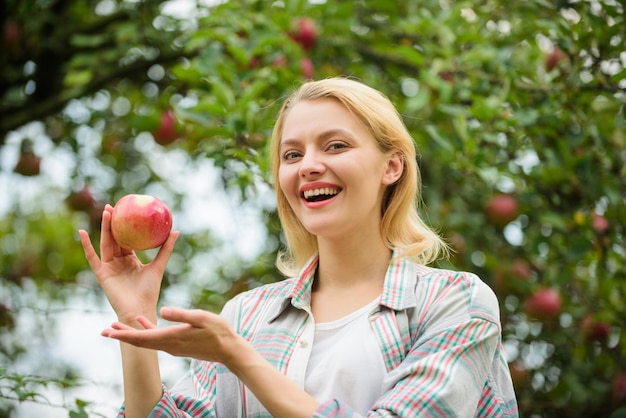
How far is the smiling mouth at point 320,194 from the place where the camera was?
135 centimetres

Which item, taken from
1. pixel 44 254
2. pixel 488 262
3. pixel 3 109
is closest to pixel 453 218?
pixel 488 262

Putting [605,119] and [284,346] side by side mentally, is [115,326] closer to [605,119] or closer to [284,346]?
[284,346]

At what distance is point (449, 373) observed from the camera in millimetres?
1181

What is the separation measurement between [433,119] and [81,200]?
1668 mm

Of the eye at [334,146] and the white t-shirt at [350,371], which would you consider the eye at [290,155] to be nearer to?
the eye at [334,146]

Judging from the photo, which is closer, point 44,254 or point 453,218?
point 453,218

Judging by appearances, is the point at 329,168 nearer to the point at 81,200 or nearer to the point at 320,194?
the point at 320,194

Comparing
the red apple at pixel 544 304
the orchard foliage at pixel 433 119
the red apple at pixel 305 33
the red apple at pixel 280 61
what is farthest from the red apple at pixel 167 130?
the red apple at pixel 544 304

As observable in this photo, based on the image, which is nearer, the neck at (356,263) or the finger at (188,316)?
the finger at (188,316)

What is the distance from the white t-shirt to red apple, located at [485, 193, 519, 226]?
5.54 ft

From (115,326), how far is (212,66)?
138 centimetres

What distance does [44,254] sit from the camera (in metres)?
4.61

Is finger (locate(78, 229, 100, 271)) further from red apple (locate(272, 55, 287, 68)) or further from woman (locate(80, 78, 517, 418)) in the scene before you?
red apple (locate(272, 55, 287, 68))

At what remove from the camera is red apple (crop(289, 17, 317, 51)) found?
2754 mm
